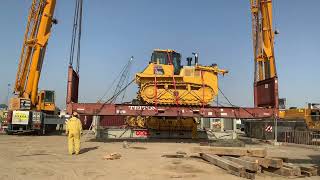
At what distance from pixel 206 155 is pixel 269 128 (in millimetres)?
15199

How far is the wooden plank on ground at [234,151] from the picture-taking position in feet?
33.8

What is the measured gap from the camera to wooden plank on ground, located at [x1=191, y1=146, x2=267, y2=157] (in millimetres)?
10297

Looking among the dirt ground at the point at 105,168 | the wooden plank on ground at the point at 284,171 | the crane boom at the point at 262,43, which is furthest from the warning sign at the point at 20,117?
the wooden plank on ground at the point at 284,171

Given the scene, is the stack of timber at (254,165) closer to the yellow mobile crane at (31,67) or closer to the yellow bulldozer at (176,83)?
the yellow bulldozer at (176,83)

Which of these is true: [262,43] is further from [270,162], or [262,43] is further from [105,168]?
[105,168]

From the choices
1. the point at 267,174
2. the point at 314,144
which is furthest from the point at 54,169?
the point at 314,144

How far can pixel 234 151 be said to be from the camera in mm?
10906

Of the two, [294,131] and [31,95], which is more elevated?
[31,95]

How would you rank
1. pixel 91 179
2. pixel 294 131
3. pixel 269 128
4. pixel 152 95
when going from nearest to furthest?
A: pixel 91 179, pixel 152 95, pixel 294 131, pixel 269 128

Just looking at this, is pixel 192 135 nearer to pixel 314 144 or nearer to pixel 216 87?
pixel 216 87

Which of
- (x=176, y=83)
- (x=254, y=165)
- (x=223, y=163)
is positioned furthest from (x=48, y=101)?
(x=254, y=165)

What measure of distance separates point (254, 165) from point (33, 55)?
20.4 meters

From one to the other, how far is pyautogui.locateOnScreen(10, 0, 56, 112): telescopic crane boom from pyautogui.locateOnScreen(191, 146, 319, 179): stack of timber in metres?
18.0

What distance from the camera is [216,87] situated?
1958 cm
